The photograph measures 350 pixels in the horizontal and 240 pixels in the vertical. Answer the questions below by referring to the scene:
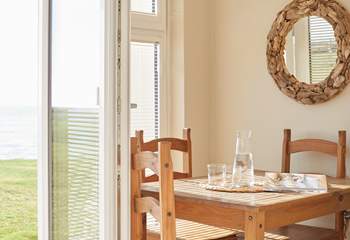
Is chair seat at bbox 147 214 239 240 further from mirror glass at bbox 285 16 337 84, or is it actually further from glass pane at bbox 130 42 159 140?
mirror glass at bbox 285 16 337 84

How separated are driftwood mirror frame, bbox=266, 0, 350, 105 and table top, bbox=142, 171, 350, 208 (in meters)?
0.63

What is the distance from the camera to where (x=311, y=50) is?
327cm

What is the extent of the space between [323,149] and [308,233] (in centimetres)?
47

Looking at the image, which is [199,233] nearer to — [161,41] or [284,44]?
A: [284,44]

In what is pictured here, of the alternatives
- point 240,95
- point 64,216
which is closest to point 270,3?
→ point 240,95

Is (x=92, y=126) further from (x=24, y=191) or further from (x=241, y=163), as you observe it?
(x=24, y=191)

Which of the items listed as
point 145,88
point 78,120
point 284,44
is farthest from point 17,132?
point 78,120

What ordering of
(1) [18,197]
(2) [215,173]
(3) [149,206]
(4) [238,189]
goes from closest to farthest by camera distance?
(3) [149,206]
(4) [238,189]
(2) [215,173]
(1) [18,197]

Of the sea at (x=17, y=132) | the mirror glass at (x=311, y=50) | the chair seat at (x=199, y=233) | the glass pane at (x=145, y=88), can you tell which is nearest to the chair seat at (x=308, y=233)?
the chair seat at (x=199, y=233)

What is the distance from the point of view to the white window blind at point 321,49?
3.18 metres

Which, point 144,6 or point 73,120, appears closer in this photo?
point 73,120

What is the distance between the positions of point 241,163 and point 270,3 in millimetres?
1317

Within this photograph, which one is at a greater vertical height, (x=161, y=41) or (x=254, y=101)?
(x=161, y=41)

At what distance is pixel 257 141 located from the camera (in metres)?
3.57
